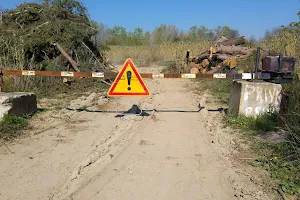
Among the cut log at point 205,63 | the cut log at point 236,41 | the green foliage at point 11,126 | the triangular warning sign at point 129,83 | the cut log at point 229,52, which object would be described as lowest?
the green foliage at point 11,126

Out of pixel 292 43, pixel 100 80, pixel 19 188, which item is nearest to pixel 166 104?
pixel 100 80

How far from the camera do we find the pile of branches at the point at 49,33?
1209 centimetres

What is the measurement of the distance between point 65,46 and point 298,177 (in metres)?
11.2

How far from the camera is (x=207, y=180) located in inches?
162

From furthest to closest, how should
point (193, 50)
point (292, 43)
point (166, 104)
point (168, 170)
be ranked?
point (193, 50), point (292, 43), point (166, 104), point (168, 170)

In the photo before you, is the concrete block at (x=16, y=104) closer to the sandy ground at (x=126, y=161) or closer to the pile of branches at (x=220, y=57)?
the sandy ground at (x=126, y=161)

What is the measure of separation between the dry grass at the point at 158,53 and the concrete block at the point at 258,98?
14935mm

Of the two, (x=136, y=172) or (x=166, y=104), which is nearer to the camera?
(x=136, y=172)

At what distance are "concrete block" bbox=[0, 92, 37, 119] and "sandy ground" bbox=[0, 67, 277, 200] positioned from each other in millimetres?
380

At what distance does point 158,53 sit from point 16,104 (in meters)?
20.5

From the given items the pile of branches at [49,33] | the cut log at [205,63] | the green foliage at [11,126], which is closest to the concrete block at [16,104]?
the green foliage at [11,126]

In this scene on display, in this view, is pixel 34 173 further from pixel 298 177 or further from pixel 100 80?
pixel 100 80

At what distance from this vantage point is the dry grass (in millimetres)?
23375

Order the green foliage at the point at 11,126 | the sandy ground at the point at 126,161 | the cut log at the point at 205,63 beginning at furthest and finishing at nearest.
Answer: the cut log at the point at 205,63 < the green foliage at the point at 11,126 < the sandy ground at the point at 126,161
